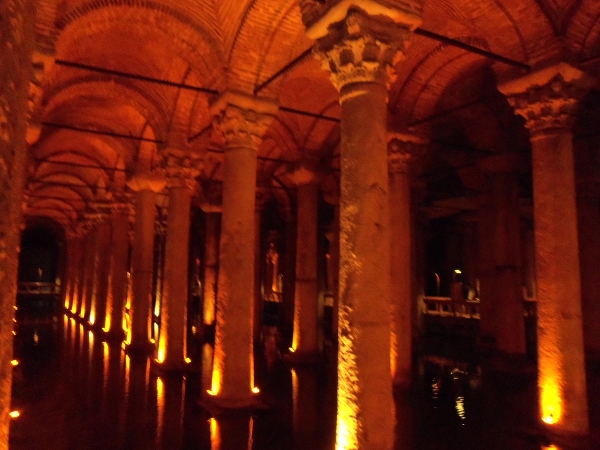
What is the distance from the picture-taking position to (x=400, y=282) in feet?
29.5

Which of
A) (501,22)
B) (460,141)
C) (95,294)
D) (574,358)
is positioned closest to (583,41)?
(501,22)

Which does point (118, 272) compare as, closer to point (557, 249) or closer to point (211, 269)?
point (211, 269)

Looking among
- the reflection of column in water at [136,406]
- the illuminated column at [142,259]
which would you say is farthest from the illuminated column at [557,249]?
the illuminated column at [142,259]

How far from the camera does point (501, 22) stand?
6.84 metres

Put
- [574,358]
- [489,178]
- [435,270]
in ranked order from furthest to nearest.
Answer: [435,270]
[489,178]
[574,358]

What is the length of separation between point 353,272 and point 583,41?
14.8ft

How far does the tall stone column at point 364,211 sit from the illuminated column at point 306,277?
→ 274 inches

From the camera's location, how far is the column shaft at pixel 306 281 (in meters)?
11.8

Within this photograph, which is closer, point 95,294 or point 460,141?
point 460,141

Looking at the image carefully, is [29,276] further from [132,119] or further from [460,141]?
[460,141]

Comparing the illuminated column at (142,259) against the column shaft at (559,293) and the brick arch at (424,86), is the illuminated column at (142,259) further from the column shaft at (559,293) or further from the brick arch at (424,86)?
the column shaft at (559,293)

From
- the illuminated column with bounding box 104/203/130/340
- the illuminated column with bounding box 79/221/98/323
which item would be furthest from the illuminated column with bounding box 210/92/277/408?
the illuminated column with bounding box 79/221/98/323

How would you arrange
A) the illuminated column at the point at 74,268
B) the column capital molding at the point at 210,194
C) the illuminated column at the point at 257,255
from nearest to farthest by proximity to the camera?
1. the illuminated column at the point at 257,255
2. the column capital molding at the point at 210,194
3. the illuminated column at the point at 74,268

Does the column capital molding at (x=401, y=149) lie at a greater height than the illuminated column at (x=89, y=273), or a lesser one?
greater
